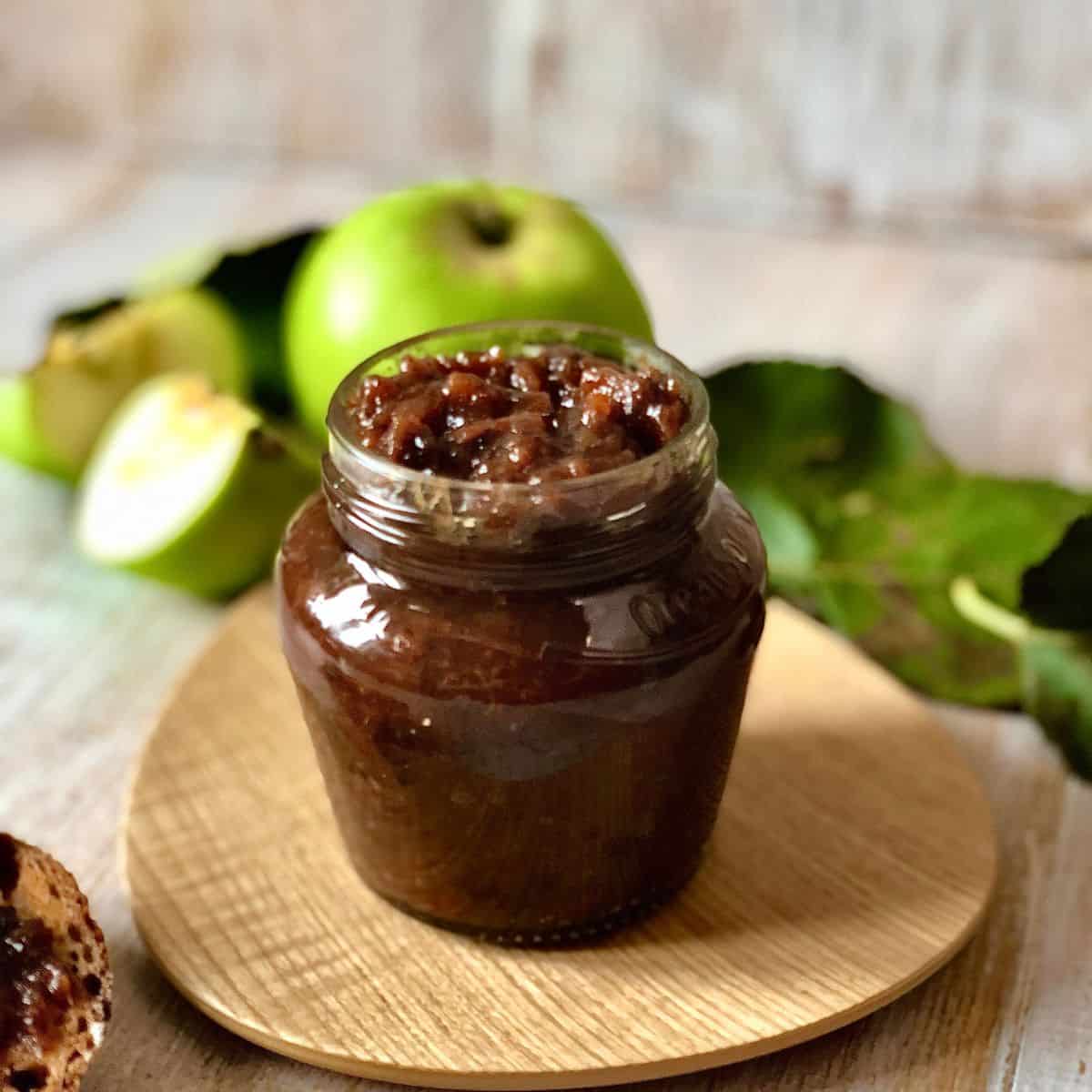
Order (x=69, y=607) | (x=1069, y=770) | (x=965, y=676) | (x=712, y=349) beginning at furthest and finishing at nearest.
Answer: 1. (x=712, y=349)
2. (x=69, y=607)
3. (x=965, y=676)
4. (x=1069, y=770)

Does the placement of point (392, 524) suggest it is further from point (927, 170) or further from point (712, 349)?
point (927, 170)

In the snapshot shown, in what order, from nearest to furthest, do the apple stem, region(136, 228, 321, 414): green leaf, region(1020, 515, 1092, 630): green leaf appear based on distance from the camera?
region(1020, 515, 1092, 630): green leaf < the apple stem < region(136, 228, 321, 414): green leaf

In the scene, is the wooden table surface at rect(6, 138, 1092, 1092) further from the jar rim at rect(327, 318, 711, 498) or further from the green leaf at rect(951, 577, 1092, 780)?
the jar rim at rect(327, 318, 711, 498)

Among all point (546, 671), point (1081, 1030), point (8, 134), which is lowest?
point (8, 134)

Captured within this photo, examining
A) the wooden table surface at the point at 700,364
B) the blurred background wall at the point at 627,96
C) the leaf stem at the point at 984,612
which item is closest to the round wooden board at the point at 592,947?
the wooden table surface at the point at 700,364

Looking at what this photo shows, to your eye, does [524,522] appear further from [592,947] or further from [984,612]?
[984,612]

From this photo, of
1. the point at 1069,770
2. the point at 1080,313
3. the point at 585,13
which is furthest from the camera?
the point at 585,13

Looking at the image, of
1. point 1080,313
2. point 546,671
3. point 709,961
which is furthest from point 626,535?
point 1080,313

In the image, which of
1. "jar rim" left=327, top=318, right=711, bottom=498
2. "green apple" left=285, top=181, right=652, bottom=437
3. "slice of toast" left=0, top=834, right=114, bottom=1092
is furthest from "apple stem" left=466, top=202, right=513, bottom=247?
"slice of toast" left=0, top=834, right=114, bottom=1092
